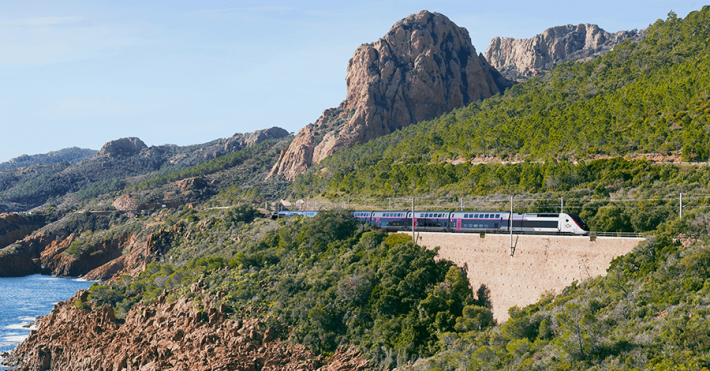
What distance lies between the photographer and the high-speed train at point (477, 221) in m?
46.8

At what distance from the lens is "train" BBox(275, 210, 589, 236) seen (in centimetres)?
4684

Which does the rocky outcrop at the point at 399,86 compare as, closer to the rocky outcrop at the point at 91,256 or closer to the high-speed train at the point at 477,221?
the rocky outcrop at the point at 91,256

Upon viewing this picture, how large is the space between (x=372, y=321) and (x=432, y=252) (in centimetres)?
839

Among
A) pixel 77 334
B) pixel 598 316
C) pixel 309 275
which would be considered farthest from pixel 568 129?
pixel 77 334

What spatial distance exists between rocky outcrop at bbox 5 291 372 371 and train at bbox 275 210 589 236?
52.3ft

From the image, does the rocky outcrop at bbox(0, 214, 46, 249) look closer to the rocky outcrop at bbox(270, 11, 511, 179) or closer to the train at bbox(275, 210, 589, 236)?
the rocky outcrop at bbox(270, 11, 511, 179)

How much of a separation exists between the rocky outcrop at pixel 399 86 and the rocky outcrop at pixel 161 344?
101924 mm

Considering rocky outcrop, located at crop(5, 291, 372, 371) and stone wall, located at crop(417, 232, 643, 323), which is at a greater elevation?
stone wall, located at crop(417, 232, 643, 323)

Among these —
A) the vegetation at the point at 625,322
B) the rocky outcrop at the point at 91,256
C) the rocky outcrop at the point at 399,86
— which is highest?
the rocky outcrop at the point at 399,86

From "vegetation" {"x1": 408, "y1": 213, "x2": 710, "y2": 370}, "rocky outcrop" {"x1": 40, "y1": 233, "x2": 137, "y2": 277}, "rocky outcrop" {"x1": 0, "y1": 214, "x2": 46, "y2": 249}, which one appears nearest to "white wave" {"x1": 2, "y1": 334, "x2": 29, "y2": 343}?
"vegetation" {"x1": 408, "y1": 213, "x2": 710, "y2": 370}

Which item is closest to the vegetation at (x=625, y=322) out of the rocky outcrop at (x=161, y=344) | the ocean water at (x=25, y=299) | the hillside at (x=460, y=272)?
the hillside at (x=460, y=272)

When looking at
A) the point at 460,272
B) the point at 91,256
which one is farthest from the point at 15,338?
the point at 91,256

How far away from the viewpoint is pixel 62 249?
142625 millimetres

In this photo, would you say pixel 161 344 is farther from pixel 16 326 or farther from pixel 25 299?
pixel 25 299
